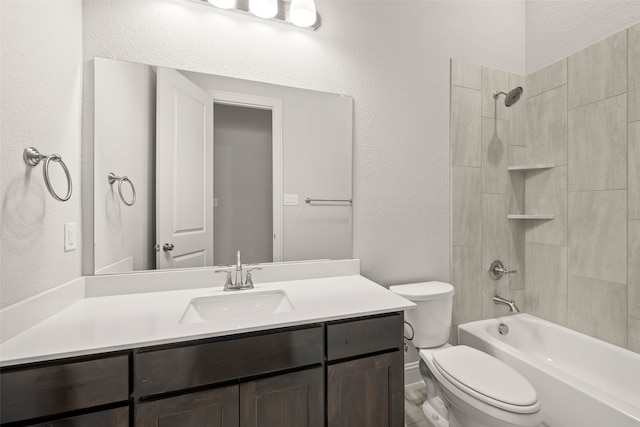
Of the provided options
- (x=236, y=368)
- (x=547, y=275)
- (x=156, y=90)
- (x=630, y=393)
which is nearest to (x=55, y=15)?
(x=156, y=90)

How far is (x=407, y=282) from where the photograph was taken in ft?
6.38

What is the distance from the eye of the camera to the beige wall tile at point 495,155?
212cm

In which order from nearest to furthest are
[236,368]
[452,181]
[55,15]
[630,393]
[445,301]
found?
[236,368] → [55,15] → [630,393] → [445,301] → [452,181]

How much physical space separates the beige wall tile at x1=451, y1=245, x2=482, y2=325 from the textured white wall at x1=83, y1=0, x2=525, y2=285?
75mm

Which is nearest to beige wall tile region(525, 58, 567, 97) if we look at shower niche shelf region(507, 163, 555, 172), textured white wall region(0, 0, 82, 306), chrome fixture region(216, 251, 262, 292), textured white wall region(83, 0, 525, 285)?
textured white wall region(83, 0, 525, 285)

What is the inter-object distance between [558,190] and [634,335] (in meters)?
0.93

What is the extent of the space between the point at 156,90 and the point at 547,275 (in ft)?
8.96

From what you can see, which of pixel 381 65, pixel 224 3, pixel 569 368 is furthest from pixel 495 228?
pixel 224 3

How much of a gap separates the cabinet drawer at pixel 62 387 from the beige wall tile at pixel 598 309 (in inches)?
97.2

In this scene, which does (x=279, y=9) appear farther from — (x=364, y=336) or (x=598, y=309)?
(x=598, y=309)

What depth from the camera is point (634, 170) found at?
5.33 feet

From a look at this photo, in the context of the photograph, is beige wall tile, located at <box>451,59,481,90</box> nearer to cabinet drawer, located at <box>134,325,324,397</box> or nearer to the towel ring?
cabinet drawer, located at <box>134,325,324,397</box>

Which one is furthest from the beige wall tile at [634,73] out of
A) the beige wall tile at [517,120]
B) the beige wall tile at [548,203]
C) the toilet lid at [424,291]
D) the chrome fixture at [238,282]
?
the chrome fixture at [238,282]

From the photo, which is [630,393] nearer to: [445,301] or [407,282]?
[445,301]
